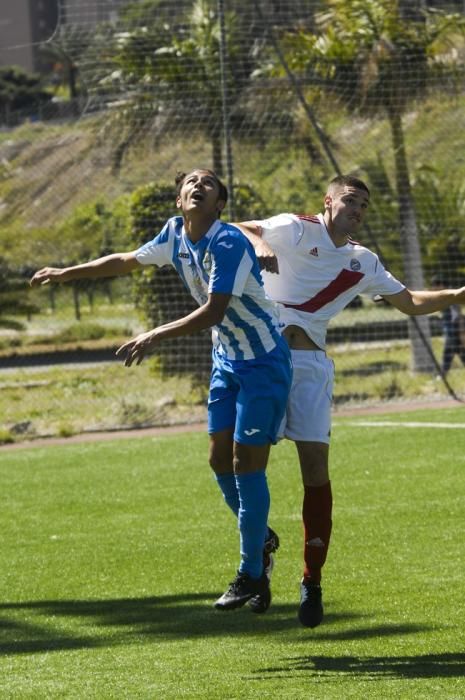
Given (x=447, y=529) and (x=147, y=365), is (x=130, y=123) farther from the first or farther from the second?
(x=447, y=529)

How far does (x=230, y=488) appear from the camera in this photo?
6758mm

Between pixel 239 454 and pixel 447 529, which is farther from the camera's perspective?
pixel 447 529

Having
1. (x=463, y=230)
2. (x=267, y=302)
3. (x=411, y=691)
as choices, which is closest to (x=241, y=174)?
(x=463, y=230)

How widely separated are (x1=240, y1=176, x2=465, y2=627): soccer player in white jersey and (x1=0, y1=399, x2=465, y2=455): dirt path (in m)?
8.04

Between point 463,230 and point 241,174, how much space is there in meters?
4.15

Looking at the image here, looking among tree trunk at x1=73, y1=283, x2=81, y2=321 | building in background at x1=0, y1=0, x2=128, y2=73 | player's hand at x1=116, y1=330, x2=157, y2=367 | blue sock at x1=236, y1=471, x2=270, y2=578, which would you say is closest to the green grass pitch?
blue sock at x1=236, y1=471, x2=270, y2=578

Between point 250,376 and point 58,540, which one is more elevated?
point 250,376

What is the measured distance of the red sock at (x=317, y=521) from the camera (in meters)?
6.57

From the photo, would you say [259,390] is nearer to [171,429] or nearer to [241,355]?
[241,355]

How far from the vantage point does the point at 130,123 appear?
1659cm

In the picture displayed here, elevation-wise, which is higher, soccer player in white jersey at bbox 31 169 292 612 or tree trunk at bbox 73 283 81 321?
soccer player in white jersey at bbox 31 169 292 612

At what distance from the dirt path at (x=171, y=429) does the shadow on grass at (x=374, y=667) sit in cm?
870

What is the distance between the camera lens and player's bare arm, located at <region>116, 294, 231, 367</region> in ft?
18.6

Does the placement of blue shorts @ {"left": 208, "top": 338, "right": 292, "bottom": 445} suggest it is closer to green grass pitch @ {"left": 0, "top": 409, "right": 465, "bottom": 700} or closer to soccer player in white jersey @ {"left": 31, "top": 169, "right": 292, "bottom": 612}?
soccer player in white jersey @ {"left": 31, "top": 169, "right": 292, "bottom": 612}
